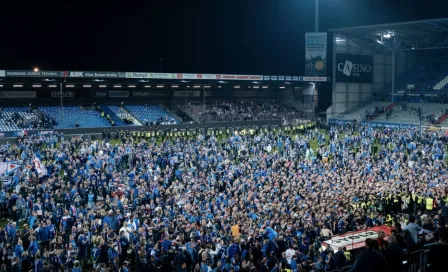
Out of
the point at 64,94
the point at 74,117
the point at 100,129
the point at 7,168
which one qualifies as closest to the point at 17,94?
the point at 64,94

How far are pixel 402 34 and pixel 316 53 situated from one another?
33.5 ft

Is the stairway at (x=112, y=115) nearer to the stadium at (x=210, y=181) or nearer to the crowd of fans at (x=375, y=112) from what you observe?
the stadium at (x=210, y=181)

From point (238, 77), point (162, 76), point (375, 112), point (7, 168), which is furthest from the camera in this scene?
point (375, 112)

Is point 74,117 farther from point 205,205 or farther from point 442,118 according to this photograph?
point 442,118

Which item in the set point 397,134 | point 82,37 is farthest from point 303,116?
point 82,37

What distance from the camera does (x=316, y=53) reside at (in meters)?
53.4

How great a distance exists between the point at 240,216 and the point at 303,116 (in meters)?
40.6

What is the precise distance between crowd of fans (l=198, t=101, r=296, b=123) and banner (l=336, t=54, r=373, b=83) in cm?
750

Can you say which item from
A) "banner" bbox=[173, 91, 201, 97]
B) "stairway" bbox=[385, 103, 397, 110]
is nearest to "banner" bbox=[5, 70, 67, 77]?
"banner" bbox=[173, 91, 201, 97]

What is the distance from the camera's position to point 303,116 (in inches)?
2137

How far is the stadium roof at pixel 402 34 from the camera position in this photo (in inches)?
1929

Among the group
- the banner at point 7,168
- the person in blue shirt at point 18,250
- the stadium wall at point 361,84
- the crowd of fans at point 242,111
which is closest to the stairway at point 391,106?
the stadium wall at point 361,84

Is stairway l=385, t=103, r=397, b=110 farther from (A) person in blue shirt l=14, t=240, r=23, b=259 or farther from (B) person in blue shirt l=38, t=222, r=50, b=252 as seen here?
(A) person in blue shirt l=14, t=240, r=23, b=259

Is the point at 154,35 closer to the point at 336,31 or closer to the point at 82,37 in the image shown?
the point at 82,37
